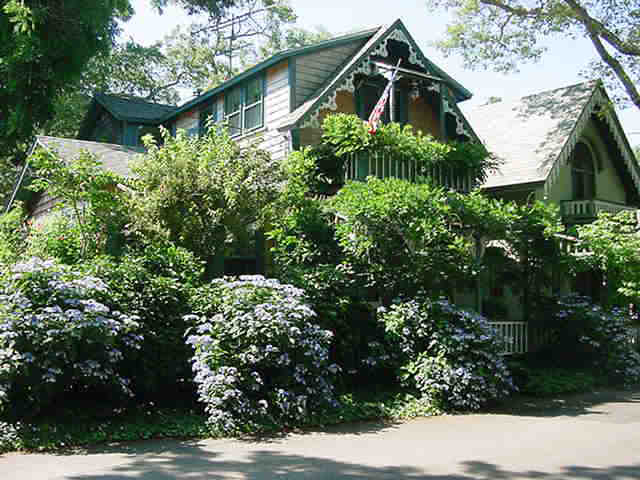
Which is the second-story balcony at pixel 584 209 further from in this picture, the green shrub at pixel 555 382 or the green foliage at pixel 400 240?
the green foliage at pixel 400 240

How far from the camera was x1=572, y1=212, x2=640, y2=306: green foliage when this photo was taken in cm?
1543

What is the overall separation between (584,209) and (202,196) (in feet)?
41.1

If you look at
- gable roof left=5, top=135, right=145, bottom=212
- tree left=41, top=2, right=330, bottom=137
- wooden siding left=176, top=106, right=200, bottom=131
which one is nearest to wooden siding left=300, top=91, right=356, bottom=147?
gable roof left=5, top=135, right=145, bottom=212

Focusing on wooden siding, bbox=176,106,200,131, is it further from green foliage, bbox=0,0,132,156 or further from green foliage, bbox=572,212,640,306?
green foliage, bbox=572,212,640,306

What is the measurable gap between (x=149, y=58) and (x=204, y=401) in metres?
32.2

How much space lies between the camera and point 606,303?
16703 millimetres

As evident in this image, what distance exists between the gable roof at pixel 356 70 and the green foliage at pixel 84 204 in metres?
4.87

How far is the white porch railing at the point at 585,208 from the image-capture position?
18.8 m

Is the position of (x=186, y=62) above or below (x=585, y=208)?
above

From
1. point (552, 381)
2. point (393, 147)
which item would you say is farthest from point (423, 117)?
point (552, 381)

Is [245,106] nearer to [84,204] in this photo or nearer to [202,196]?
[84,204]

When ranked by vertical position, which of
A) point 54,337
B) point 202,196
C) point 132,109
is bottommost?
point 54,337

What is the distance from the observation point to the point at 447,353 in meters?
11.0

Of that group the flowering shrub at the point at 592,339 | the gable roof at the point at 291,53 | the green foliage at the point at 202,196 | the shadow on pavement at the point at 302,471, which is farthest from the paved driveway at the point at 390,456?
the gable roof at the point at 291,53
